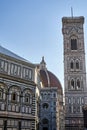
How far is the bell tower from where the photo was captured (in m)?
53.1

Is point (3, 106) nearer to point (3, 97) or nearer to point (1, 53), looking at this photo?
point (3, 97)

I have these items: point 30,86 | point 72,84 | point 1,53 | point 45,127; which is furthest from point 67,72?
point 1,53

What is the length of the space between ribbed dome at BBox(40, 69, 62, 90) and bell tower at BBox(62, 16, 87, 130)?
11106 millimetres

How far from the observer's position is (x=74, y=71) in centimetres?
5638

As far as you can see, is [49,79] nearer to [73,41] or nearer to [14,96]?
[73,41]

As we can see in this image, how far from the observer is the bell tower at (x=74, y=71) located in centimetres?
5312

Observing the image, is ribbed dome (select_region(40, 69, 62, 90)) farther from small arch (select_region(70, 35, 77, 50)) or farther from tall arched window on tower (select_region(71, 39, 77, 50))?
small arch (select_region(70, 35, 77, 50))

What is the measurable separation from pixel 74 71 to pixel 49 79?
45.5 feet

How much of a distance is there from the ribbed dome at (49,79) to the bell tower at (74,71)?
1111 cm

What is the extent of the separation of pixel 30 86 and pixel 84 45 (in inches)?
1216

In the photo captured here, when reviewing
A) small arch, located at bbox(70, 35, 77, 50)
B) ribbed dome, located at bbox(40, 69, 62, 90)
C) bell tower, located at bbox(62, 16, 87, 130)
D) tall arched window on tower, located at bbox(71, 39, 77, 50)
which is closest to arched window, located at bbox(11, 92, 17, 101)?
bell tower, located at bbox(62, 16, 87, 130)

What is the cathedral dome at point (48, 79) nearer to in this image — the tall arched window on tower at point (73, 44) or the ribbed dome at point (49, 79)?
the ribbed dome at point (49, 79)

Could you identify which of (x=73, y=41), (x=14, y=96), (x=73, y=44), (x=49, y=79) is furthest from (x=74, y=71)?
(x=14, y=96)

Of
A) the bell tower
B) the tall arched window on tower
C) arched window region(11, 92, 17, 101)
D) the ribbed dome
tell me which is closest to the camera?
arched window region(11, 92, 17, 101)
